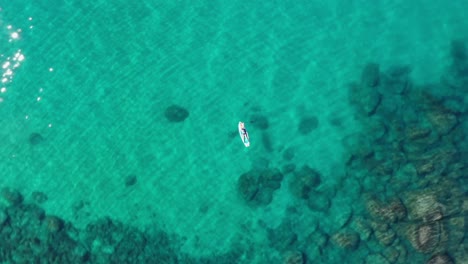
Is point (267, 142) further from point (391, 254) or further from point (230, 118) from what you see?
point (391, 254)

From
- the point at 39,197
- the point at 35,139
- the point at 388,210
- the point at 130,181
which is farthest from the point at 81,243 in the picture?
the point at 388,210

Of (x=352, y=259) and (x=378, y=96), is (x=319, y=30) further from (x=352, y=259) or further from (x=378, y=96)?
(x=352, y=259)

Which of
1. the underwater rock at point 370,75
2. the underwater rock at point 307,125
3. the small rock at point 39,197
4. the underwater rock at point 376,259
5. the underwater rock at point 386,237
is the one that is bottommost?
the underwater rock at point 376,259

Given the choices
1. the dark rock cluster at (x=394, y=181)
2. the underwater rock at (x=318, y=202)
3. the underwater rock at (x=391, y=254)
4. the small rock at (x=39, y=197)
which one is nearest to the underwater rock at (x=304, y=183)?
the dark rock cluster at (x=394, y=181)

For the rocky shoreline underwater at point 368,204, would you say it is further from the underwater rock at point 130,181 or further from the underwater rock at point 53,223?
the underwater rock at point 130,181

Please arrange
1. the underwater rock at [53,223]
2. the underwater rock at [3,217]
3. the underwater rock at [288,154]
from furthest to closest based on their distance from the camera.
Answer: the underwater rock at [288,154] < the underwater rock at [3,217] < the underwater rock at [53,223]

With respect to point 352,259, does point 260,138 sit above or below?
above

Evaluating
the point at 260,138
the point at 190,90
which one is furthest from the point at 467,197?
the point at 190,90
